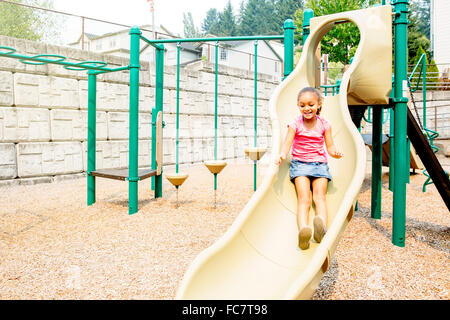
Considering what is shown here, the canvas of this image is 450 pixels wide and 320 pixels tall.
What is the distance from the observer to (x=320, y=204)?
2.54 meters

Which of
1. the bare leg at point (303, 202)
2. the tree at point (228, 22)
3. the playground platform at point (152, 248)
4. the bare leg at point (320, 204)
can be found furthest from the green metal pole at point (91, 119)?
the tree at point (228, 22)

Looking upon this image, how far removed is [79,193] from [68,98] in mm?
2467

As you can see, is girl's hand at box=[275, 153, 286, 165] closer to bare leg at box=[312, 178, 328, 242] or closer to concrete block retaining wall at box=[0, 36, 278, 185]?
bare leg at box=[312, 178, 328, 242]

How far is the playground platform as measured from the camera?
2357 millimetres

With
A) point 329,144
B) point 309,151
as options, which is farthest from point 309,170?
point 329,144

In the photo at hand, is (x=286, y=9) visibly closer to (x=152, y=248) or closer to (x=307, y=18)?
(x=307, y=18)

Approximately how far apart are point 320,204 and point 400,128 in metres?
1.50

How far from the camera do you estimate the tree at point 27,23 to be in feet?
83.0

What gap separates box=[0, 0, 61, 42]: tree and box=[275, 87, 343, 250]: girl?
28727 mm

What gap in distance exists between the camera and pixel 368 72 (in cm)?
330

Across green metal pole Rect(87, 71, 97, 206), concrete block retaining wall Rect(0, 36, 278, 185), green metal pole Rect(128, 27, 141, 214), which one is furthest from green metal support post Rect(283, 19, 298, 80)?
concrete block retaining wall Rect(0, 36, 278, 185)
